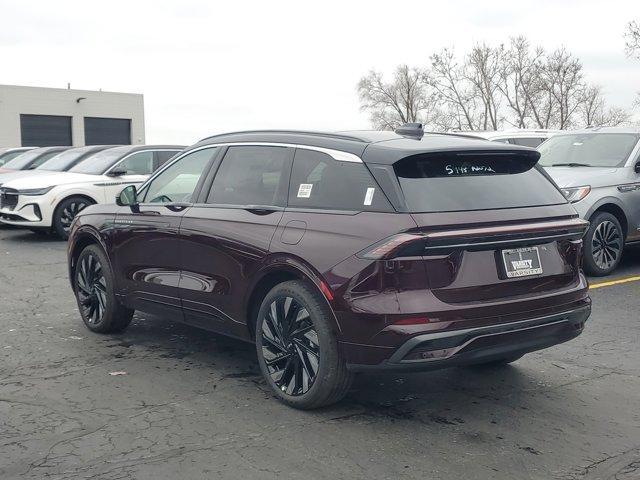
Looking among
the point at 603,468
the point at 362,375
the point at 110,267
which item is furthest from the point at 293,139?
the point at 603,468

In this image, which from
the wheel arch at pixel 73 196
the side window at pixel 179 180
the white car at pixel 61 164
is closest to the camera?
the side window at pixel 179 180

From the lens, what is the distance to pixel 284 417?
4.65 meters

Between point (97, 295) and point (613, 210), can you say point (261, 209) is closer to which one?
point (97, 295)

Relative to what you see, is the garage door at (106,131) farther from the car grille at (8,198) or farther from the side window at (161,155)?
the car grille at (8,198)

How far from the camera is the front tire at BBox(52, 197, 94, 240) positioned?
13188 mm

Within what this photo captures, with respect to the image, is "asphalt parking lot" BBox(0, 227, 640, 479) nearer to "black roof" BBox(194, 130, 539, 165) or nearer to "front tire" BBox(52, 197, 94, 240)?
"black roof" BBox(194, 130, 539, 165)

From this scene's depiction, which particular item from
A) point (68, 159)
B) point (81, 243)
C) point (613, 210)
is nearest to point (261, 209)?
point (81, 243)

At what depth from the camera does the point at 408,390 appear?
5.19m

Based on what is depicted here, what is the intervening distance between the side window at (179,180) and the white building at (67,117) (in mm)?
50555

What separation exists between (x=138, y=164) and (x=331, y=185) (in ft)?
32.8

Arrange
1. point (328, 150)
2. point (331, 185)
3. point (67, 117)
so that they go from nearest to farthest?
point (331, 185) < point (328, 150) < point (67, 117)

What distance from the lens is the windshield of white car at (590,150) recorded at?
33.3 feet

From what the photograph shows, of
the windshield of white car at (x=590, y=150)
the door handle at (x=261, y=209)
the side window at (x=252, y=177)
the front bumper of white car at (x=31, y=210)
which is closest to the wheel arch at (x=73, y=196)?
the front bumper of white car at (x=31, y=210)

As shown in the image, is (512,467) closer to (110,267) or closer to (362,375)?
(362,375)
